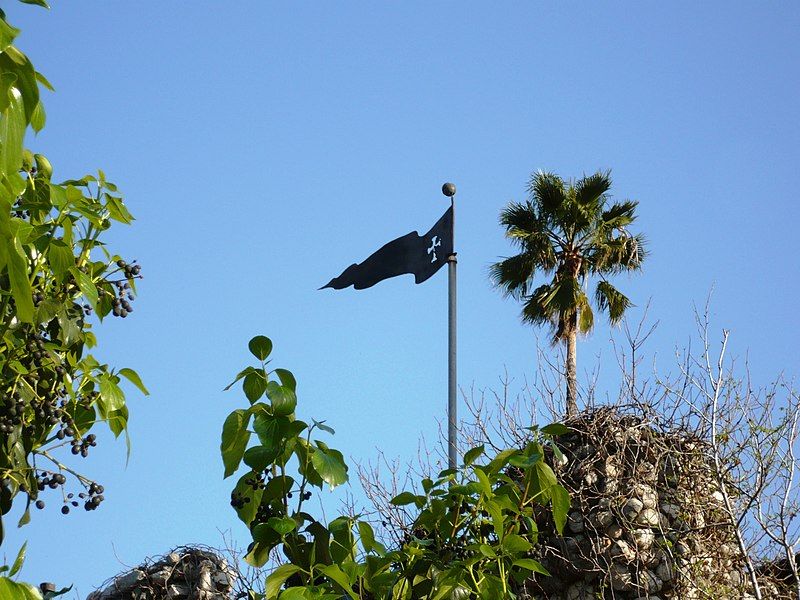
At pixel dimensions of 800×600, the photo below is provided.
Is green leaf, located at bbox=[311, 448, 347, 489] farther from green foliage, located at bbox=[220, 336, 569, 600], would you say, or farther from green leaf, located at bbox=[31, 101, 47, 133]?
green leaf, located at bbox=[31, 101, 47, 133]

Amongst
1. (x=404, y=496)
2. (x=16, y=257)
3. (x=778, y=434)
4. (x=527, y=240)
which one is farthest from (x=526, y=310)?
(x=16, y=257)

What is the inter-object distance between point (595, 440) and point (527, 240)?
10.3m

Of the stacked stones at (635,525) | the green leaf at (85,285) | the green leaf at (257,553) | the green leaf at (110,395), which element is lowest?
the green leaf at (257,553)

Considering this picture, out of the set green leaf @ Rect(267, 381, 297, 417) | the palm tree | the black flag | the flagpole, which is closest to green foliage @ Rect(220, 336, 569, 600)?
green leaf @ Rect(267, 381, 297, 417)

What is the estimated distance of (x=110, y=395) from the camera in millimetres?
2484

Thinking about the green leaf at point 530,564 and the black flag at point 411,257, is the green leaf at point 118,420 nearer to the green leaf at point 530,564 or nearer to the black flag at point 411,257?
the green leaf at point 530,564

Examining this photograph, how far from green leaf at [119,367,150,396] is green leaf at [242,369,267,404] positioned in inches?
14.4

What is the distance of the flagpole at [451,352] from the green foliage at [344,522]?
2.81m

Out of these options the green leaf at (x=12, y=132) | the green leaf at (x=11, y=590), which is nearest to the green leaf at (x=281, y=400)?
the green leaf at (x=11, y=590)

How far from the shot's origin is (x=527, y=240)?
15.0 meters

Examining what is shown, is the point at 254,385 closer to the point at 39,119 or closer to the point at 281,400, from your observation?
the point at 281,400

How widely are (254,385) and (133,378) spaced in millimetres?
427

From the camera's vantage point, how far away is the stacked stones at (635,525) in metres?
4.70

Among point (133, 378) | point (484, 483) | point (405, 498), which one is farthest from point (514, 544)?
point (133, 378)
